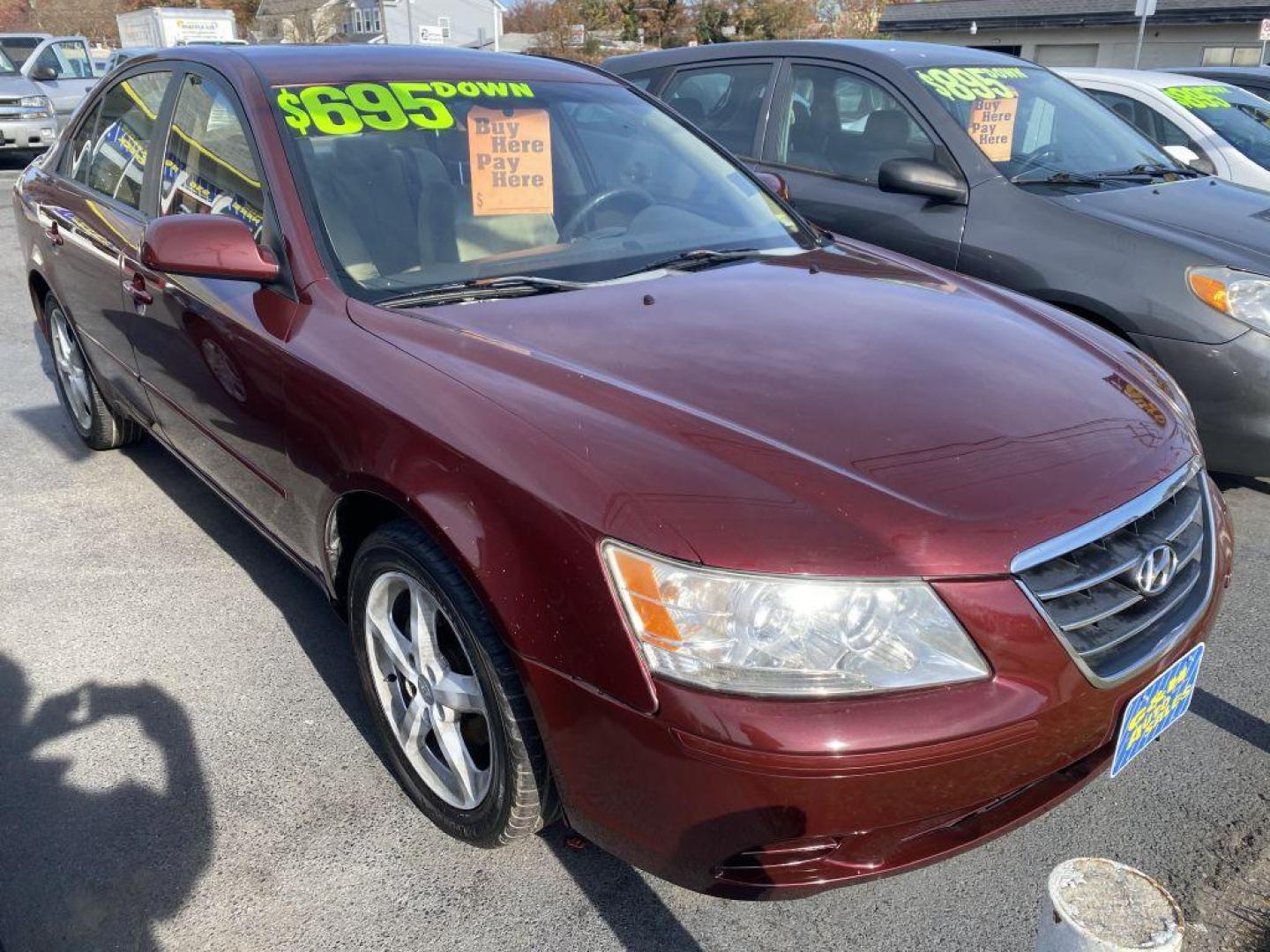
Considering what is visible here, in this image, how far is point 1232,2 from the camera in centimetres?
2294

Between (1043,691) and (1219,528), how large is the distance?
0.91 m

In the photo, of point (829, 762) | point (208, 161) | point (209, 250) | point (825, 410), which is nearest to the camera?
point (829, 762)

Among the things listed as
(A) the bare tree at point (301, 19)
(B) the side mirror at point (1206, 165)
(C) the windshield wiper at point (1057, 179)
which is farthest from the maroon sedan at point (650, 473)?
(A) the bare tree at point (301, 19)

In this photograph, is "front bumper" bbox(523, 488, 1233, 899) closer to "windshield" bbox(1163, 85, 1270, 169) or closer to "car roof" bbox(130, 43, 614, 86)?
"car roof" bbox(130, 43, 614, 86)

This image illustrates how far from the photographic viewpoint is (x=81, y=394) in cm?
451

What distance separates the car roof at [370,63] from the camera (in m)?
3.00

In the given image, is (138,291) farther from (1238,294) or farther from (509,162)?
(1238,294)

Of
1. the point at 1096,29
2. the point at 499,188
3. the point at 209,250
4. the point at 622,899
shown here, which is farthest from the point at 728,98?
A: the point at 1096,29

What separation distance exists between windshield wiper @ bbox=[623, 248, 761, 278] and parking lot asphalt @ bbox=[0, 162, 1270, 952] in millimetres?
1441

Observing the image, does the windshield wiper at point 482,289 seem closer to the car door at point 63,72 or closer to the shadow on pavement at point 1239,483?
the shadow on pavement at point 1239,483

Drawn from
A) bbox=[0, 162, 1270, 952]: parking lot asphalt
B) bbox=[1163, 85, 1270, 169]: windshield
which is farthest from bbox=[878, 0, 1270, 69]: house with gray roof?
bbox=[0, 162, 1270, 952]: parking lot asphalt

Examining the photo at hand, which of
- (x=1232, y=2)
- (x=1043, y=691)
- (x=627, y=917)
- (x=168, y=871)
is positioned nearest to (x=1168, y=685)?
(x=1043, y=691)

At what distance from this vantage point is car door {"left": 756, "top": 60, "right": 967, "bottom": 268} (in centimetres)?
446

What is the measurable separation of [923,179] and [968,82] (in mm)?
830
